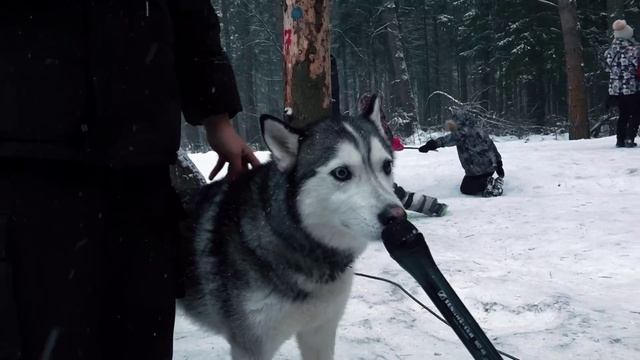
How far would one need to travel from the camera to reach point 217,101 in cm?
174

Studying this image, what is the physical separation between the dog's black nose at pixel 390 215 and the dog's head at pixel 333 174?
0.17 feet

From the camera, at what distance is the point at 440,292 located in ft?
5.31

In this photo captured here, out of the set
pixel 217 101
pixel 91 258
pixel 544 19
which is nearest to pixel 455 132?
pixel 217 101

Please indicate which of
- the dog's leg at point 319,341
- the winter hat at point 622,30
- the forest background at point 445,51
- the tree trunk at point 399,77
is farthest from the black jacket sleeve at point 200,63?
the tree trunk at point 399,77

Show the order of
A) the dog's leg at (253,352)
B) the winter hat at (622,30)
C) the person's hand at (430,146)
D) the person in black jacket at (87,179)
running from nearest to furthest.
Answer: the person in black jacket at (87,179) → the dog's leg at (253,352) → the person's hand at (430,146) → the winter hat at (622,30)

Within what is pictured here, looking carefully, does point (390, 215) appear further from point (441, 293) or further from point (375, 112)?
point (375, 112)

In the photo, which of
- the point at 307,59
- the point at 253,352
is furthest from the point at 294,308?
the point at 307,59

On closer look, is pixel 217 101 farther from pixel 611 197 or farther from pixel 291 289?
pixel 611 197

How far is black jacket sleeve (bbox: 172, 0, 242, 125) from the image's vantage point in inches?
65.8

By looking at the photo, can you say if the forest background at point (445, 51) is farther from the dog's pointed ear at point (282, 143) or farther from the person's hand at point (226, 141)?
the person's hand at point (226, 141)

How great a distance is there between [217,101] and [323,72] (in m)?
3.73

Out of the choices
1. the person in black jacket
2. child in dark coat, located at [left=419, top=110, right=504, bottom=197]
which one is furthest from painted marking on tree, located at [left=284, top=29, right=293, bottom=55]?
the person in black jacket

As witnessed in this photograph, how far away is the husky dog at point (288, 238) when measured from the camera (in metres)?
2.15

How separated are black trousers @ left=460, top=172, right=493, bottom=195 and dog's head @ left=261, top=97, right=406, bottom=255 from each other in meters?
5.31
